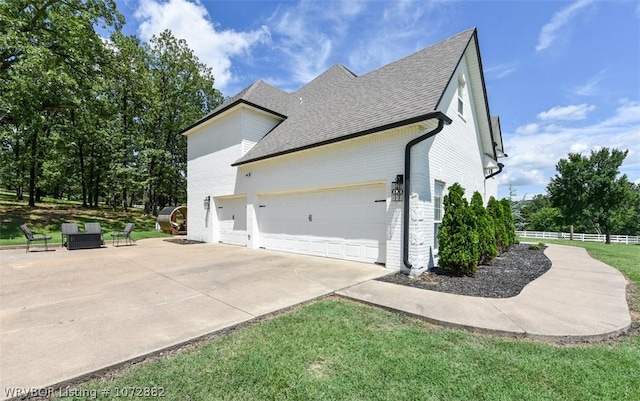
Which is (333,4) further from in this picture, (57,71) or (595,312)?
(57,71)

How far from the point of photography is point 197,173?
47.6 feet

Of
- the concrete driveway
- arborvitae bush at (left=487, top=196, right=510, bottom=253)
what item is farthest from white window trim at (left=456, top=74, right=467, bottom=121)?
the concrete driveway

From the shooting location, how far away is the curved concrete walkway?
3520 millimetres

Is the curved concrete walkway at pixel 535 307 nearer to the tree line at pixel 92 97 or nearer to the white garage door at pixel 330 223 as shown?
the white garage door at pixel 330 223

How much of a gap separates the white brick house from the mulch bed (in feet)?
1.65

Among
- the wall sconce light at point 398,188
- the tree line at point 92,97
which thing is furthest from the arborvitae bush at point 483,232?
the tree line at point 92,97

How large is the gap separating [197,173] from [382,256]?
11.2m

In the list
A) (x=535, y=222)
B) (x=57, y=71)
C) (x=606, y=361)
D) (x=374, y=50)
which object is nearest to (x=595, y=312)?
(x=606, y=361)

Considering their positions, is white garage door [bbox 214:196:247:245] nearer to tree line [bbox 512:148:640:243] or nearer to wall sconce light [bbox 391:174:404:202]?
wall sconce light [bbox 391:174:404:202]

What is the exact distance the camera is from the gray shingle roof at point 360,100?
7.28 meters

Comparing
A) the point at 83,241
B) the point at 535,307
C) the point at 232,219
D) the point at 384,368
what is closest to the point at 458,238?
the point at 535,307

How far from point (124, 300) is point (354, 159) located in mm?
6110

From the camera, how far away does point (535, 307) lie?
14.2 ft

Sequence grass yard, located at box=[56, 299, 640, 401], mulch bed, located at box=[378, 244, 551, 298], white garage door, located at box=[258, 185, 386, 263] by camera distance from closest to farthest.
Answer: grass yard, located at box=[56, 299, 640, 401] < mulch bed, located at box=[378, 244, 551, 298] < white garage door, located at box=[258, 185, 386, 263]
